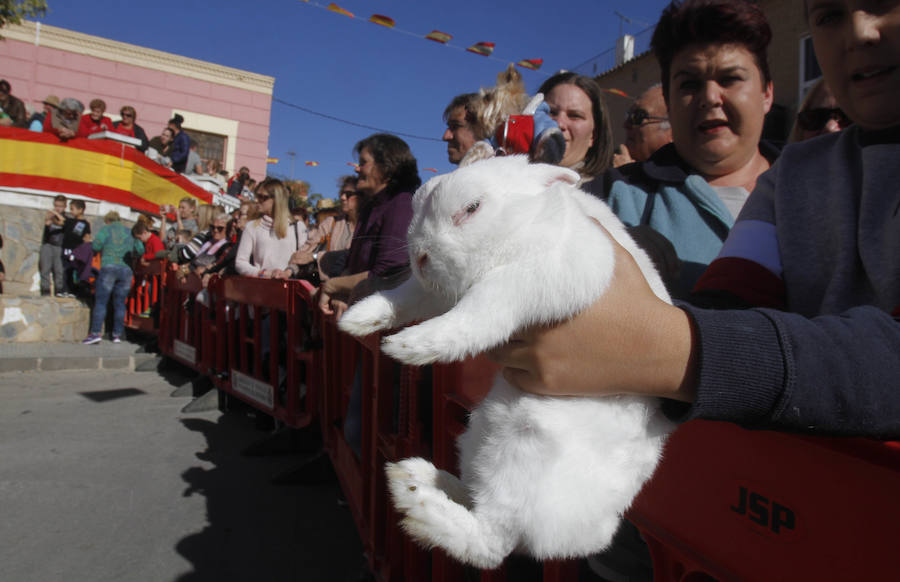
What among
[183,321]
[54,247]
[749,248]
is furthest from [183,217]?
[749,248]

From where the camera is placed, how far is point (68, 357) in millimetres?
7121

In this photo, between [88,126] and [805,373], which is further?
[88,126]

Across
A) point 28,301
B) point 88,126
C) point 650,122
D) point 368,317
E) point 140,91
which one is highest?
point 140,91

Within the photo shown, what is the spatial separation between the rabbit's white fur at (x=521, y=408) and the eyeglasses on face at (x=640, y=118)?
81.9 inches

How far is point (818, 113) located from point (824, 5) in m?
1.47

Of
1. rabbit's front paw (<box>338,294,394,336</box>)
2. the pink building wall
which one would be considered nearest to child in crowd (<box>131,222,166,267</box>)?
the pink building wall

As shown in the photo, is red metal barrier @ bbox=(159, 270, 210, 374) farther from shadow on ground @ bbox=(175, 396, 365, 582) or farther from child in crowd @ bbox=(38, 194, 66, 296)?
child in crowd @ bbox=(38, 194, 66, 296)

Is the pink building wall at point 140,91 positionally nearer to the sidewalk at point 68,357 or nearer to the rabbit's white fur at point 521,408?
the sidewalk at point 68,357

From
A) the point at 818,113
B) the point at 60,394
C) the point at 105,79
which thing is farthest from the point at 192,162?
the point at 818,113

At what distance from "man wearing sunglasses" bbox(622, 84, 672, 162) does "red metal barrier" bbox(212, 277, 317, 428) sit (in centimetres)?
242

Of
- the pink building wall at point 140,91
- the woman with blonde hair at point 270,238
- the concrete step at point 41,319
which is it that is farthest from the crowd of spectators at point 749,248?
the pink building wall at point 140,91

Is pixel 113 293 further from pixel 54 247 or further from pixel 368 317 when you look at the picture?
pixel 368 317

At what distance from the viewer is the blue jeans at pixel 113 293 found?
8617 millimetres

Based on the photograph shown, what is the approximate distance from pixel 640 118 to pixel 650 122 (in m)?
0.06
